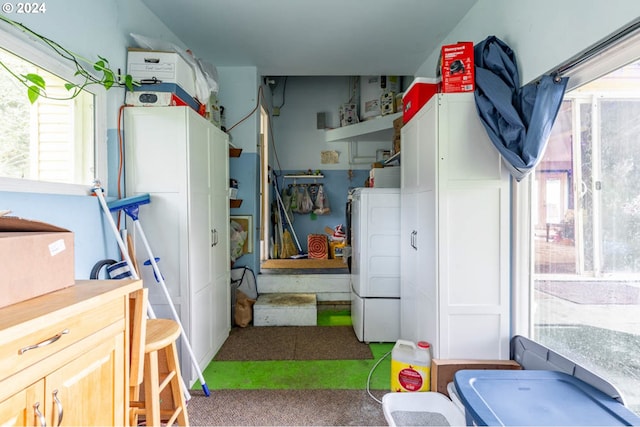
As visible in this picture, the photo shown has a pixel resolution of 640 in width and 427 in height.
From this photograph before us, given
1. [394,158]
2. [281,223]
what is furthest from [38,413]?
[281,223]

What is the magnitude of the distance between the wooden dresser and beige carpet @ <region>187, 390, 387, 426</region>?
0.78 meters

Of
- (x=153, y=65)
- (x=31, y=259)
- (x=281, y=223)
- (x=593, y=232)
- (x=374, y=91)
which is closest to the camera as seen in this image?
(x=31, y=259)

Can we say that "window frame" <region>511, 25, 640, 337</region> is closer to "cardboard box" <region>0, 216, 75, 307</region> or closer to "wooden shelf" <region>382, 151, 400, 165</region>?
"wooden shelf" <region>382, 151, 400, 165</region>

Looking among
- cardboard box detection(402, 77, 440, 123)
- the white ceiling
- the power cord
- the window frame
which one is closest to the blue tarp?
the window frame

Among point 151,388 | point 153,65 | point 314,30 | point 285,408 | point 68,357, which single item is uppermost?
point 314,30

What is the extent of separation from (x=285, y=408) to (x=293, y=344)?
84 cm

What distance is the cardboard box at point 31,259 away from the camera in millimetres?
850

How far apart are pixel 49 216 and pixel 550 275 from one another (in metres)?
2.70

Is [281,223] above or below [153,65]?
below

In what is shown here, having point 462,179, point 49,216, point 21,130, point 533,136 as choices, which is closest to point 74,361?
point 49,216

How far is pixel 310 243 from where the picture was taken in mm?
4664

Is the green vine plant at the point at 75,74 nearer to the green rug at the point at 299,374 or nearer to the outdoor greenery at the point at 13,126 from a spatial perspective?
the outdoor greenery at the point at 13,126

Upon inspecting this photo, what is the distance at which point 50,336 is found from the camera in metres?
0.83

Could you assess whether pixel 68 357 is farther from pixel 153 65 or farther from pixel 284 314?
pixel 284 314
